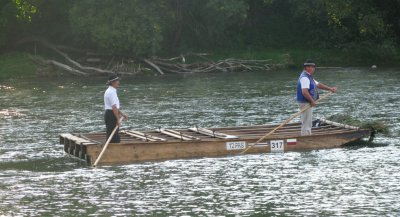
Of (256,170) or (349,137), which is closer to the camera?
(256,170)

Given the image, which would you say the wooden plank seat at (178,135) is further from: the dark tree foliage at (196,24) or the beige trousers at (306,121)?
the dark tree foliage at (196,24)

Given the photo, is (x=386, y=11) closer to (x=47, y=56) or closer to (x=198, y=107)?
(x=47, y=56)

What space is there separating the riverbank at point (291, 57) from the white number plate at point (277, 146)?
36632mm

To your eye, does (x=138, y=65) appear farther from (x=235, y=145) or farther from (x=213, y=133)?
(x=235, y=145)

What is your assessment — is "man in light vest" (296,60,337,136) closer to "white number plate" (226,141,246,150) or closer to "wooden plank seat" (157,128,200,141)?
"white number plate" (226,141,246,150)

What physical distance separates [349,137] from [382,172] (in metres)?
3.85

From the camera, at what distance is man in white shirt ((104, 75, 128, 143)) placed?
21797 millimetres

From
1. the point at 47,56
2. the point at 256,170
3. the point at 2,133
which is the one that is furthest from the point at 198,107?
the point at 47,56

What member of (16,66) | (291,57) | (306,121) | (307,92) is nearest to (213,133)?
(306,121)

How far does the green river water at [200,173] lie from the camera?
54.7 ft

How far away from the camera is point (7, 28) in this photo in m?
61.6

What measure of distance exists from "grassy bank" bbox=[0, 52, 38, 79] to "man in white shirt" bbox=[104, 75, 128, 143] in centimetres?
3599

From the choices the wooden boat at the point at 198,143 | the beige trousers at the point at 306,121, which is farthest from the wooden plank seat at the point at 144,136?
the beige trousers at the point at 306,121

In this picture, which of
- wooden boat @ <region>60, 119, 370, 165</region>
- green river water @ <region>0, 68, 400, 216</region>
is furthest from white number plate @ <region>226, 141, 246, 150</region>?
green river water @ <region>0, 68, 400, 216</region>
